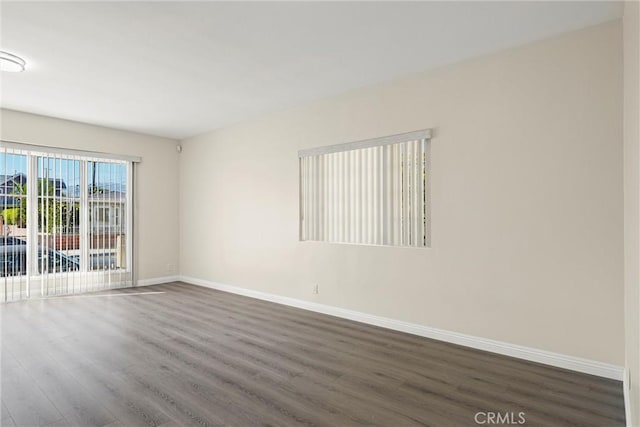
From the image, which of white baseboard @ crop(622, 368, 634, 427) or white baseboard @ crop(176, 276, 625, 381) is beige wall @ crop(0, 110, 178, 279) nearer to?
white baseboard @ crop(176, 276, 625, 381)

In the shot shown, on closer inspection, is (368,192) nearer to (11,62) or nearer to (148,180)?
(11,62)

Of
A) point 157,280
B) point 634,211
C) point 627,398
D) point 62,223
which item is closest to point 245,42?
point 634,211

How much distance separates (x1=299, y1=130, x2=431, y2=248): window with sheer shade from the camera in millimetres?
3785

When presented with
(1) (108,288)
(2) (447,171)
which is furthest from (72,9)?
(1) (108,288)

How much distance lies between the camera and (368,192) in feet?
13.7

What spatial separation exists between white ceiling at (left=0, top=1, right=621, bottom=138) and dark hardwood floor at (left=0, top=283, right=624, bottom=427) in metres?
2.75

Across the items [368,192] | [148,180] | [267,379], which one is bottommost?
[267,379]

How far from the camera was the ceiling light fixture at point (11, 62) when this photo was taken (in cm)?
326

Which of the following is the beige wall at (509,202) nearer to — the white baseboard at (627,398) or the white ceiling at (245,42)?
the white ceiling at (245,42)

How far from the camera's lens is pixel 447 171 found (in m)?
3.56

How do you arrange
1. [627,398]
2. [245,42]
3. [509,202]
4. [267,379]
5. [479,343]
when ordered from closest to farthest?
[627,398] < [267,379] < [245,42] < [509,202] < [479,343]

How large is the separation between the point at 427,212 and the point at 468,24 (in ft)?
5.70

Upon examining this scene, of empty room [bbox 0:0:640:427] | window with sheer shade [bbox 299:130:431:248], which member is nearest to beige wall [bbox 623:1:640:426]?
empty room [bbox 0:0:640:427]

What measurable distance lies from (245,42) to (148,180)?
4379 millimetres
